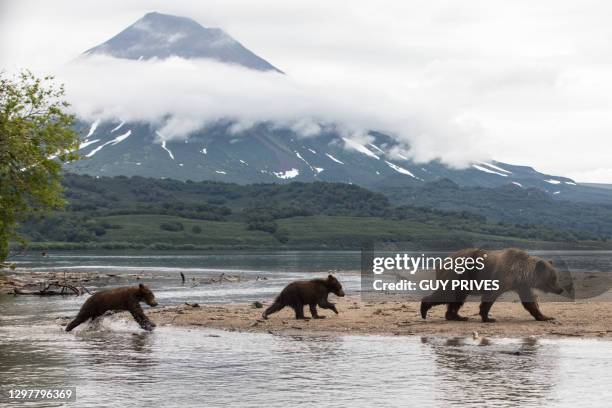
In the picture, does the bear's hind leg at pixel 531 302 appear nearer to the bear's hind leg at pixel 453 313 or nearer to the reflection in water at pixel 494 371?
the bear's hind leg at pixel 453 313

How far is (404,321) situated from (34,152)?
18006mm

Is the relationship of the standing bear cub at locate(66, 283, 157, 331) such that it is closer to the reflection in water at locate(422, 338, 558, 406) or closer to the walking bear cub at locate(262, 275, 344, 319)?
the walking bear cub at locate(262, 275, 344, 319)

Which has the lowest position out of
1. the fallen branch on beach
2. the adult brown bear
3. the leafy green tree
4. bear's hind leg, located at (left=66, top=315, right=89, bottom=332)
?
the fallen branch on beach

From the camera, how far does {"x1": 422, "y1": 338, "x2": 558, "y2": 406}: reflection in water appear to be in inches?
843

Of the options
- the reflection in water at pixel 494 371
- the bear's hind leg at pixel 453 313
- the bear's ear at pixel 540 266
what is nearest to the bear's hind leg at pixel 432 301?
the bear's hind leg at pixel 453 313

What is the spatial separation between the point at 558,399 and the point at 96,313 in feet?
72.5

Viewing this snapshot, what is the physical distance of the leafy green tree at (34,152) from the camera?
35.9 meters

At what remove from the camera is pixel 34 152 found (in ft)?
114

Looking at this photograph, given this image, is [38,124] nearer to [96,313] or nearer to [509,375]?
[96,313]

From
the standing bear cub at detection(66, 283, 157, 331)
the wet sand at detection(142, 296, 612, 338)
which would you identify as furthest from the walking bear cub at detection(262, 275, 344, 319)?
the standing bear cub at detection(66, 283, 157, 331)

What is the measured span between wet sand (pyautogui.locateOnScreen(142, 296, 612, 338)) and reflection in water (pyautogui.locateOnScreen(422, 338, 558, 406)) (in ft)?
9.93

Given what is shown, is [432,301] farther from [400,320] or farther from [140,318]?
[140,318]

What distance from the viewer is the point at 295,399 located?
21.6 m

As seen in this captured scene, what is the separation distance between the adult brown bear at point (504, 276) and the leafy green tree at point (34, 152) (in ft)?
58.5
